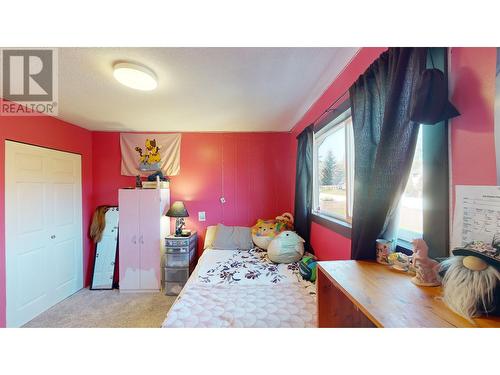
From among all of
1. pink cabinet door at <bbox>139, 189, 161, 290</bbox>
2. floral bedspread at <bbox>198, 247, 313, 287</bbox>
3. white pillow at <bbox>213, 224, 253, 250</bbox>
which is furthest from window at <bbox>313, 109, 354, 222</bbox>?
pink cabinet door at <bbox>139, 189, 161, 290</bbox>

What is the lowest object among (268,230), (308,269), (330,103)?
(308,269)

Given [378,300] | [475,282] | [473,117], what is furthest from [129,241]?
[473,117]

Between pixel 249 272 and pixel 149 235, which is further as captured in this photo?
pixel 149 235

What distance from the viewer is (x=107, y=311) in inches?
85.7

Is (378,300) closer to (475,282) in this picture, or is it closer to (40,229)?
(475,282)

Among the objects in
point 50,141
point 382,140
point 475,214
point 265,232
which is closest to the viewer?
point 475,214

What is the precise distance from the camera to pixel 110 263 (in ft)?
9.02

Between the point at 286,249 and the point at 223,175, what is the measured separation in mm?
1543

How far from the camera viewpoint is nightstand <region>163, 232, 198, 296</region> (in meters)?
2.53

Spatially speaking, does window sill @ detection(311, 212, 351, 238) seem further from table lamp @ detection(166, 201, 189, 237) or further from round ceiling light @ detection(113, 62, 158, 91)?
round ceiling light @ detection(113, 62, 158, 91)

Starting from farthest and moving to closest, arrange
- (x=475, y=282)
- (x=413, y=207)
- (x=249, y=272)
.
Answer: (x=249, y=272) < (x=413, y=207) < (x=475, y=282)

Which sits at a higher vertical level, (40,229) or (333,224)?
(333,224)

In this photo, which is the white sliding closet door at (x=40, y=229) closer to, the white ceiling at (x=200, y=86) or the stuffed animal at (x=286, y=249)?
the white ceiling at (x=200, y=86)
